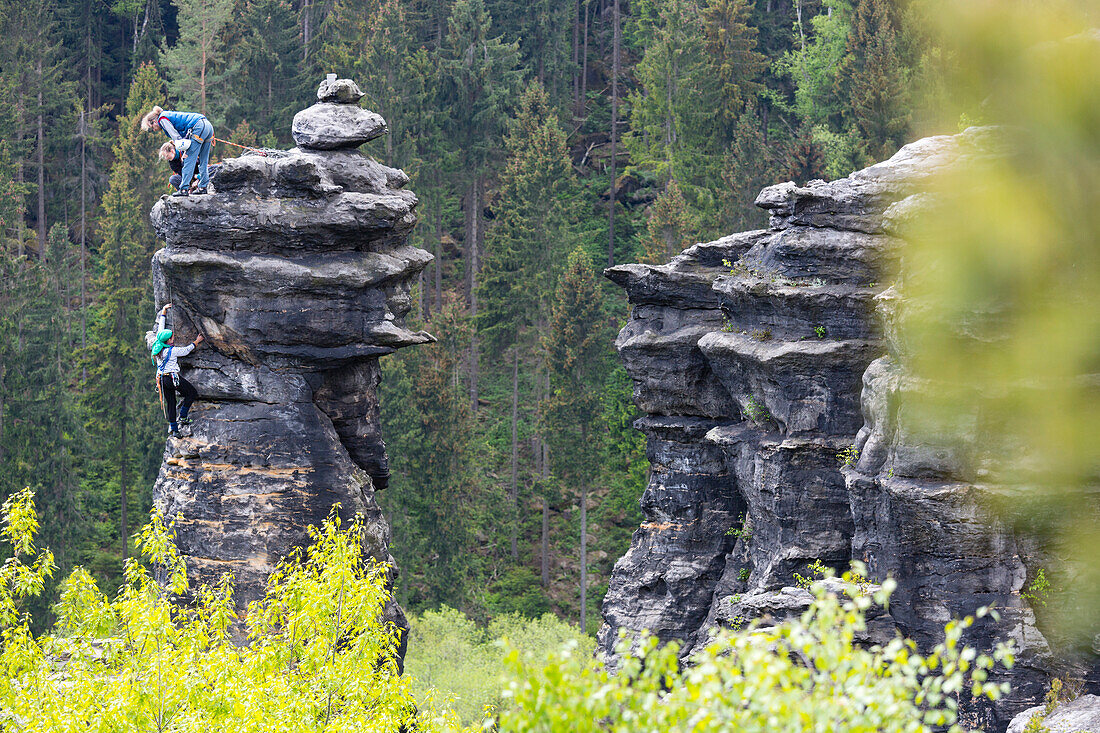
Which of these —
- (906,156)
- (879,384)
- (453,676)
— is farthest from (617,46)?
(879,384)

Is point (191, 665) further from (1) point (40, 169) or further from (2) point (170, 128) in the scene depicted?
(1) point (40, 169)

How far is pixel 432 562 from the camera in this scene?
166ft

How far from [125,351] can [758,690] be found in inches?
1869

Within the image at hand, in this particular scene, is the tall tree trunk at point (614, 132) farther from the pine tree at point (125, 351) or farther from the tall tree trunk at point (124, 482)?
the tall tree trunk at point (124, 482)

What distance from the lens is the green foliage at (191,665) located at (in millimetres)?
15219

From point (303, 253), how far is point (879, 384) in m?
12.8

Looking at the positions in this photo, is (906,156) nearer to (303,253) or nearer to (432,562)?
(303,253)

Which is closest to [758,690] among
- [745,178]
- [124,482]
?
[745,178]

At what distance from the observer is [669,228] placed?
2063 inches

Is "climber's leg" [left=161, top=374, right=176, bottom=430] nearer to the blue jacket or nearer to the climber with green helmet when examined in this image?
the climber with green helmet

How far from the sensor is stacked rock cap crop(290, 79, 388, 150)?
26516 mm

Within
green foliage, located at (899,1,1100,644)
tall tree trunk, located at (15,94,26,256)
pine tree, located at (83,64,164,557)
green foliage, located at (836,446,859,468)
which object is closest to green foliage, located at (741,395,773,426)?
green foliage, located at (836,446,859,468)

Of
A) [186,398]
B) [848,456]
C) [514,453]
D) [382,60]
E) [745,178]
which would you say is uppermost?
[382,60]

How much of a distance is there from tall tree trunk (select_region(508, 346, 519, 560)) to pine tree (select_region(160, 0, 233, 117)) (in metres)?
20.9
